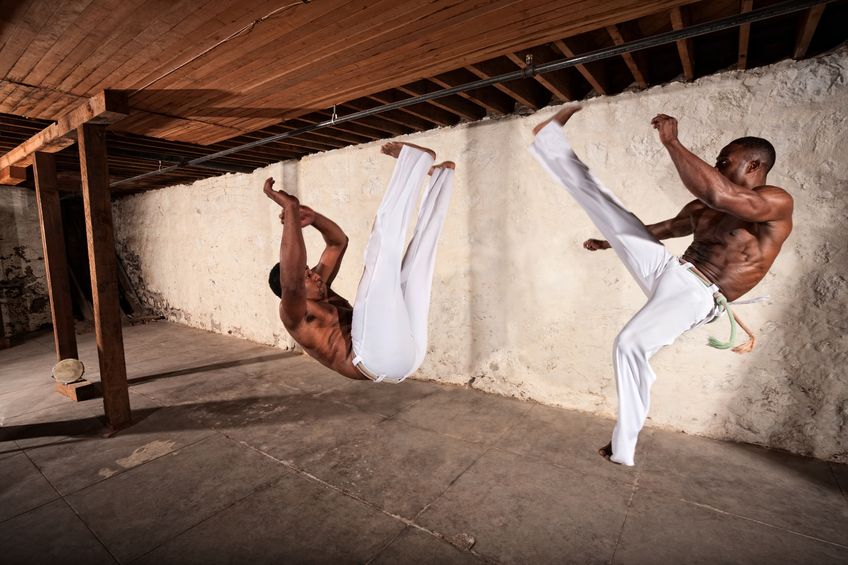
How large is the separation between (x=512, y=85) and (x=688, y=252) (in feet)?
7.12

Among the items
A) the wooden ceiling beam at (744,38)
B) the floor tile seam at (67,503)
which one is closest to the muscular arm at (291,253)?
the floor tile seam at (67,503)

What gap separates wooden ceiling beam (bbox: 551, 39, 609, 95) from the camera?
7.98 feet

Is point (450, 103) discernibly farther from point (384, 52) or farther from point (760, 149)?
point (760, 149)

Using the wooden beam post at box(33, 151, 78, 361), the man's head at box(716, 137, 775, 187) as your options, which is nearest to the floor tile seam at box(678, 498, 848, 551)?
the man's head at box(716, 137, 775, 187)

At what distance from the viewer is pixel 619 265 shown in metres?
3.31

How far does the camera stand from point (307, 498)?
254cm

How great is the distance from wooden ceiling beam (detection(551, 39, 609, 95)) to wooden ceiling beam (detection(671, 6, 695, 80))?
542 mm

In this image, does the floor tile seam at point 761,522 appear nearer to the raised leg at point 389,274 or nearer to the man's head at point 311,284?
the raised leg at point 389,274

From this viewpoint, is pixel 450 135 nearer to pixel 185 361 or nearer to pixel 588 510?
pixel 588 510

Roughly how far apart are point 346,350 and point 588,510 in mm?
1739

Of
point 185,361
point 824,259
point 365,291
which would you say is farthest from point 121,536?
point 824,259

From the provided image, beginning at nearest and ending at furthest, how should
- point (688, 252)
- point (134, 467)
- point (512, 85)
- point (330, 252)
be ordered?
point (688, 252) → point (330, 252) → point (134, 467) → point (512, 85)

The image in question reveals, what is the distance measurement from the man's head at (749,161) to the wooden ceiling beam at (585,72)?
1.33m

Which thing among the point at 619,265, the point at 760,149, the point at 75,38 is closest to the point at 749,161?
the point at 760,149
